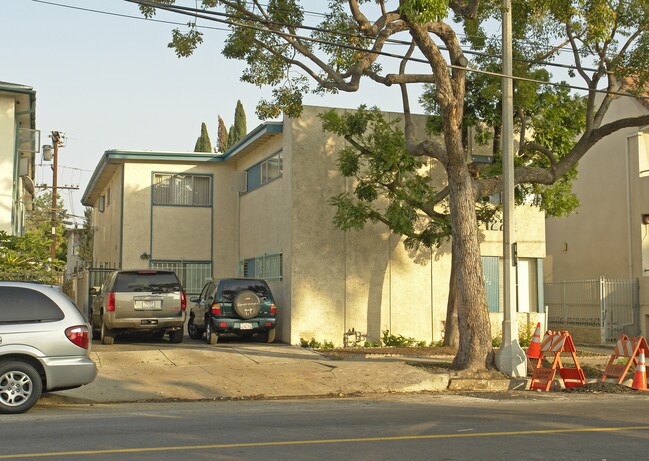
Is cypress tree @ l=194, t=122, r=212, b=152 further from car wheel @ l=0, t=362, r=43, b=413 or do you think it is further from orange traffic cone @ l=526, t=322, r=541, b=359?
car wheel @ l=0, t=362, r=43, b=413

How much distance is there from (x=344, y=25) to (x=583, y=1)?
5.05m

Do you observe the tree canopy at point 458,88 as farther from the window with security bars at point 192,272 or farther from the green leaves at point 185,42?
the window with security bars at point 192,272

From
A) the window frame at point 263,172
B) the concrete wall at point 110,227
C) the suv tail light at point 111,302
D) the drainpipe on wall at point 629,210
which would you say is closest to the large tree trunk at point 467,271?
the window frame at point 263,172

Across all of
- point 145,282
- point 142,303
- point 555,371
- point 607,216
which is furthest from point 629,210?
point 142,303

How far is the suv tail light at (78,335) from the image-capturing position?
39.1 feet

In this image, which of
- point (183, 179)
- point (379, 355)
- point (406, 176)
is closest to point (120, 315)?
point (379, 355)

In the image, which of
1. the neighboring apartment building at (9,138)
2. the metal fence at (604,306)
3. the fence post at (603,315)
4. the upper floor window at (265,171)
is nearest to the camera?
the upper floor window at (265,171)

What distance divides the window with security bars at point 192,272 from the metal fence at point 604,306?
12124 mm

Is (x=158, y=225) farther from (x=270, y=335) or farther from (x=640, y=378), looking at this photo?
(x=640, y=378)

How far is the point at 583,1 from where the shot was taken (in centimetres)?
1697

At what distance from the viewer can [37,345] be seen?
38.4 ft

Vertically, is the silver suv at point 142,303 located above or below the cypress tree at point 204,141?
below

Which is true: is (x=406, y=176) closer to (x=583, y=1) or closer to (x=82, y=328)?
(x=583, y=1)

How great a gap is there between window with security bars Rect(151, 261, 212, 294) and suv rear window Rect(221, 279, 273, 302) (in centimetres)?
803
